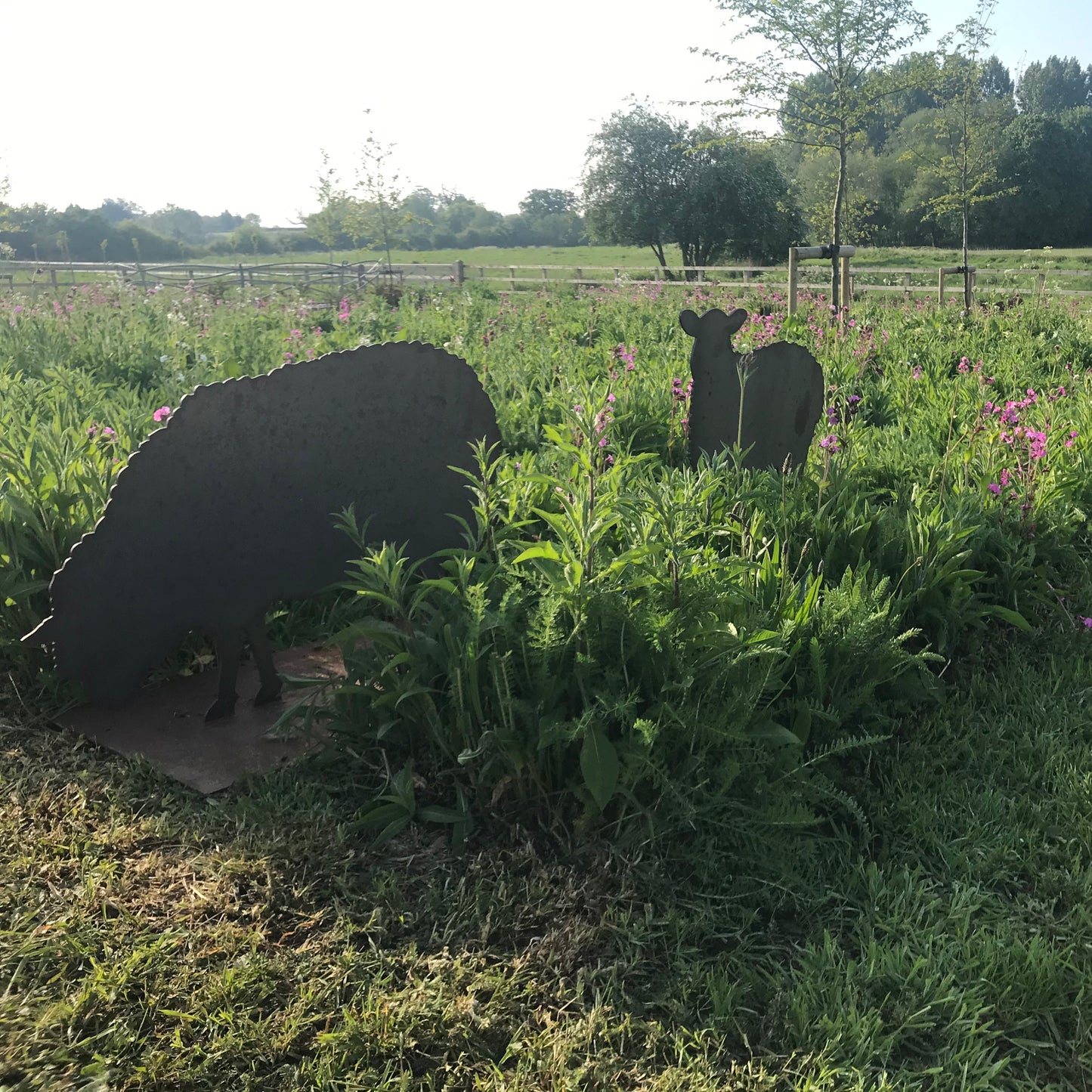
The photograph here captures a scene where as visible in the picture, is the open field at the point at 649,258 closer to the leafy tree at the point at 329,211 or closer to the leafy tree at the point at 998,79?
the leafy tree at the point at 329,211

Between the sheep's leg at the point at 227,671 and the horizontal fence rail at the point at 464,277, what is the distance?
15486mm

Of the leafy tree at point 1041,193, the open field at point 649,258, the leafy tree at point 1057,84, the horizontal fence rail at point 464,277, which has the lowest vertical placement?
the horizontal fence rail at point 464,277

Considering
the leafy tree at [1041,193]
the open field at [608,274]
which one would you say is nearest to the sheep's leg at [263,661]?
the open field at [608,274]

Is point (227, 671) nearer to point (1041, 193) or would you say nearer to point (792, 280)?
point (792, 280)

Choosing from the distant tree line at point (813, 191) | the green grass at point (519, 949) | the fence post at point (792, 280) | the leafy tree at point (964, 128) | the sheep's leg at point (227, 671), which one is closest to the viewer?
the green grass at point (519, 949)

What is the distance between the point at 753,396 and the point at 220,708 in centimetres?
274

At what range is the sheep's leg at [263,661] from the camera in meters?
3.26

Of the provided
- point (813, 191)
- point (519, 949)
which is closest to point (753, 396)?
point (519, 949)

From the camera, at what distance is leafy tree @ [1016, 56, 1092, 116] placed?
9456 centimetres

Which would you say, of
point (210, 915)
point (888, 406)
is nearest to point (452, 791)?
point (210, 915)

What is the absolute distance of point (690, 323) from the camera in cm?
443

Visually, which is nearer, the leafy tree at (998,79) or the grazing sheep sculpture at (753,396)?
the grazing sheep sculpture at (753,396)

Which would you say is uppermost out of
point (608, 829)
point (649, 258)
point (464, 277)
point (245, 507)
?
point (649, 258)

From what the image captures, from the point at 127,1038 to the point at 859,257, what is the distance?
51009 millimetres
